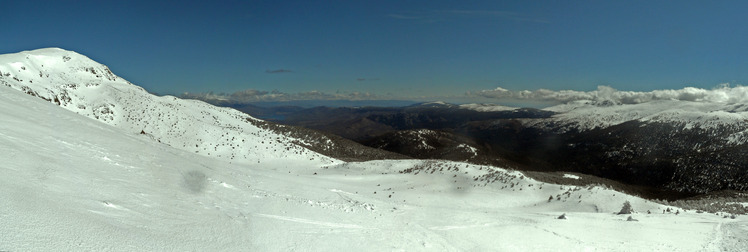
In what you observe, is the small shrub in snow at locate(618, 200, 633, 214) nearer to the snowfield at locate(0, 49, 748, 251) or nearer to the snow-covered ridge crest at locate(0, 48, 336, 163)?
the snowfield at locate(0, 49, 748, 251)

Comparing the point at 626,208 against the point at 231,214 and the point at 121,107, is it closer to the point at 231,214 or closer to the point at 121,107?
the point at 231,214

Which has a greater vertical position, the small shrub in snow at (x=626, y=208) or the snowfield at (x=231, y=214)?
the snowfield at (x=231, y=214)

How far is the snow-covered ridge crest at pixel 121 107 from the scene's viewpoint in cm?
3422

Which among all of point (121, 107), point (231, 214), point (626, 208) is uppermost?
point (121, 107)

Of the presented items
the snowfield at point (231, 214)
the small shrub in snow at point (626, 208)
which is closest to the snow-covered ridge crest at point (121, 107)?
the snowfield at point (231, 214)

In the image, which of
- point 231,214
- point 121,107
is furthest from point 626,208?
point 121,107

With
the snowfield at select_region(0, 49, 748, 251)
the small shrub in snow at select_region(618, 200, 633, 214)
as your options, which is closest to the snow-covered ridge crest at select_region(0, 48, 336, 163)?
the snowfield at select_region(0, 49, 748, 251)

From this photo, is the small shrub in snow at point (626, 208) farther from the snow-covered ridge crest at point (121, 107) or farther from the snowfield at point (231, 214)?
the snow-covered ridge crest at point (121, 107)

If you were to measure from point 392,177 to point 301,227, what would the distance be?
732 inches

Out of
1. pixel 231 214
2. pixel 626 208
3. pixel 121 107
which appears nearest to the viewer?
pixel 231 214

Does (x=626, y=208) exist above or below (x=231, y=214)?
below

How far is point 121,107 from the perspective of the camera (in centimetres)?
4022

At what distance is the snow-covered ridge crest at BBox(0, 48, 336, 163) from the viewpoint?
34.2m

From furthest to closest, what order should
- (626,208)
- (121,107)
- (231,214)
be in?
1. (121,107)
2. (626,208)
3. (231,214)
